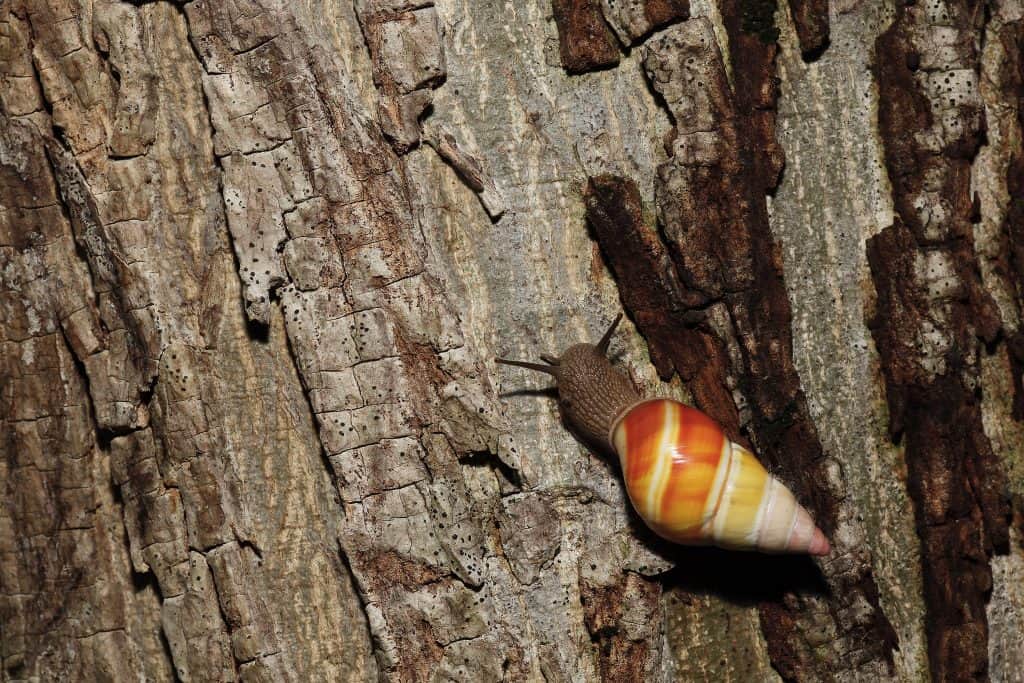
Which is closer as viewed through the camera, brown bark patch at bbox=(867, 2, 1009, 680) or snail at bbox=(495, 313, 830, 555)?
snail at bbox=(495, 313, 830, 555)

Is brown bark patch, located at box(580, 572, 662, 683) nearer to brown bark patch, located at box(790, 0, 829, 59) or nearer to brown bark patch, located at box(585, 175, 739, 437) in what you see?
brown bark patch, located at box(585, 175, 739, 437)

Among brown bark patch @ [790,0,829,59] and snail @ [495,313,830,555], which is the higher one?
brown bark patch @ [790,0,829,59]

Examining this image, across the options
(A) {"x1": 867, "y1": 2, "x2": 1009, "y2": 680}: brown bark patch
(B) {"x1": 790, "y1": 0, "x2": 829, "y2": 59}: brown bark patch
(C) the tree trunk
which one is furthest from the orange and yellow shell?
(B) {"x1": 790, "y1": 0, "x2": 829, "y2": 59}: brown bark patch

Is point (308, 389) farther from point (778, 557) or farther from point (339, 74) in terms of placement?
point (778, 557)

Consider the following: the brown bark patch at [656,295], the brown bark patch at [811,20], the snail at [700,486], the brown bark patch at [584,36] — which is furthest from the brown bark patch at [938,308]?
the brown bark patch at [584,36]

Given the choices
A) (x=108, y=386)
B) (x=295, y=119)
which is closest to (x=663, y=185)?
(x=295, y=119)

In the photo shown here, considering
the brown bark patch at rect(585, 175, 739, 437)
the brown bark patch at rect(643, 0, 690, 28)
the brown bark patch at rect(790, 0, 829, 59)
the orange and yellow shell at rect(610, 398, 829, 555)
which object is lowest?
the orange and yellow shell at rect(610, 398, 829, 555)

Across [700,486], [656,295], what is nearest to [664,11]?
[656,295]

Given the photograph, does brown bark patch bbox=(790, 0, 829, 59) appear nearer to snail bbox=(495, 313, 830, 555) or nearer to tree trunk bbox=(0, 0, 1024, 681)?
tree trunk bbox=(0, 0, 1024, 681)

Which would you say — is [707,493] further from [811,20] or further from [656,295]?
[811,20]
